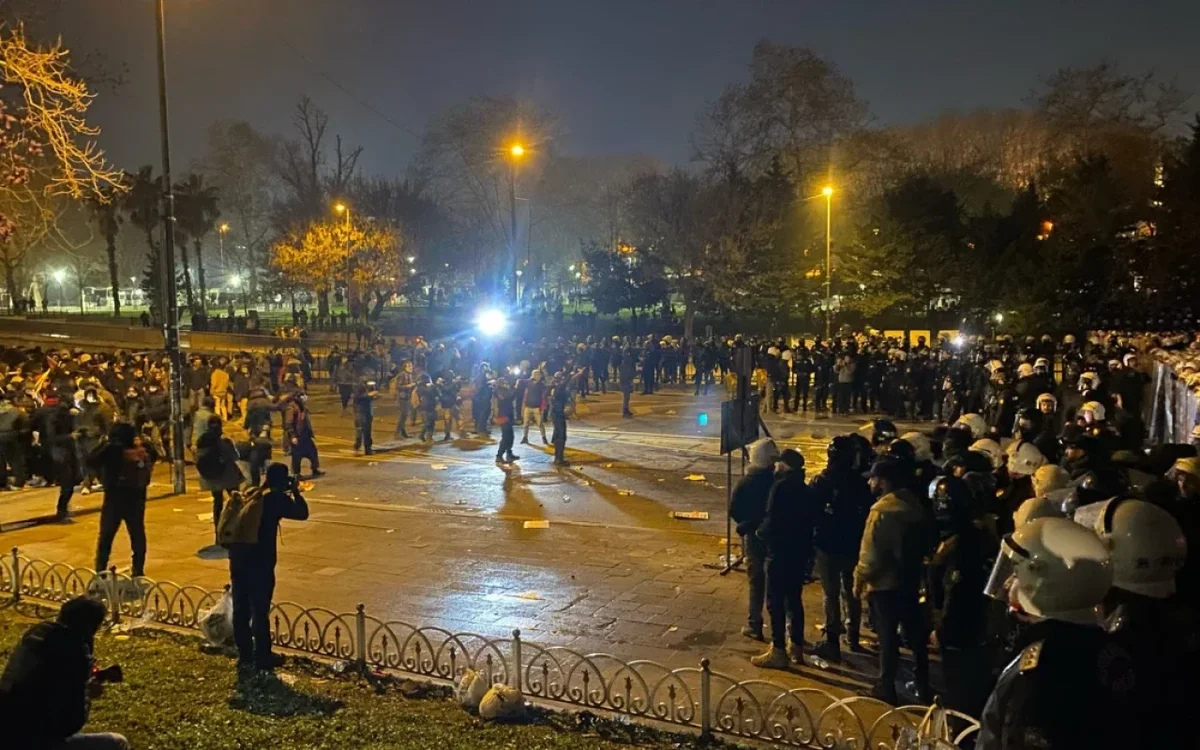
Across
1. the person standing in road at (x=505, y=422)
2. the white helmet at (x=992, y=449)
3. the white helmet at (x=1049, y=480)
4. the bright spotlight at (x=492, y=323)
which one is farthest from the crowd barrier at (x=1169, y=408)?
the bright spotlight at (x=492, y=323)

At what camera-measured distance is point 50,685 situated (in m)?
4.07

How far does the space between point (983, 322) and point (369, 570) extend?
3866 centimetres

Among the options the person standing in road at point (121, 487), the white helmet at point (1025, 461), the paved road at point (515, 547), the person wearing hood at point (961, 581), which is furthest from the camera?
the person standing in road at point (121, 487)

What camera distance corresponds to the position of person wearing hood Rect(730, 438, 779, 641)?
7.23m

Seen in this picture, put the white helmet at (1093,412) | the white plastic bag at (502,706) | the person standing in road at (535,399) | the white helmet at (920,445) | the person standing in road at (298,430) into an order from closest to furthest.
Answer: the white plastic bag at (502,706)
the white helmet at (920,445)
the white helmet at (1093,412)
the person standing in road at (298,430)
the person standing in road at (535,399)

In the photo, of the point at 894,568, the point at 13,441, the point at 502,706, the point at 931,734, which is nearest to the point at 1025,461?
the point at 894,568

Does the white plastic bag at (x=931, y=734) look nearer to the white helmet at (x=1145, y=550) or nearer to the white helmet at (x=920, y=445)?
the white helmet at (x=1145, y=550)

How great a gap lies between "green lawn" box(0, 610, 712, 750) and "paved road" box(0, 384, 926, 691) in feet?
4.67

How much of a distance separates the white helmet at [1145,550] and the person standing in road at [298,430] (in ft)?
42.6

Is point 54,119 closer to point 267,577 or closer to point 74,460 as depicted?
point 74,460

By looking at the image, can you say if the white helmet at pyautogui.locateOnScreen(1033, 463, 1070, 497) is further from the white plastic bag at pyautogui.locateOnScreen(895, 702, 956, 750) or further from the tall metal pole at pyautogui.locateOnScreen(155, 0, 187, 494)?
the tall metal pole at pyautogui.locateOnScreen(155, 0, 187, 494)

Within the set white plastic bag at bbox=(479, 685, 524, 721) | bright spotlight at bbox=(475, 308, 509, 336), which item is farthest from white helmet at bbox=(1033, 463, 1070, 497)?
bright spotlight at bbox=(475, 308, 509, 336)

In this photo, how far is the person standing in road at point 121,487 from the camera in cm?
884

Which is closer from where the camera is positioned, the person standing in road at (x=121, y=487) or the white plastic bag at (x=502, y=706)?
the white plastic bag at (x=502, y=706)
